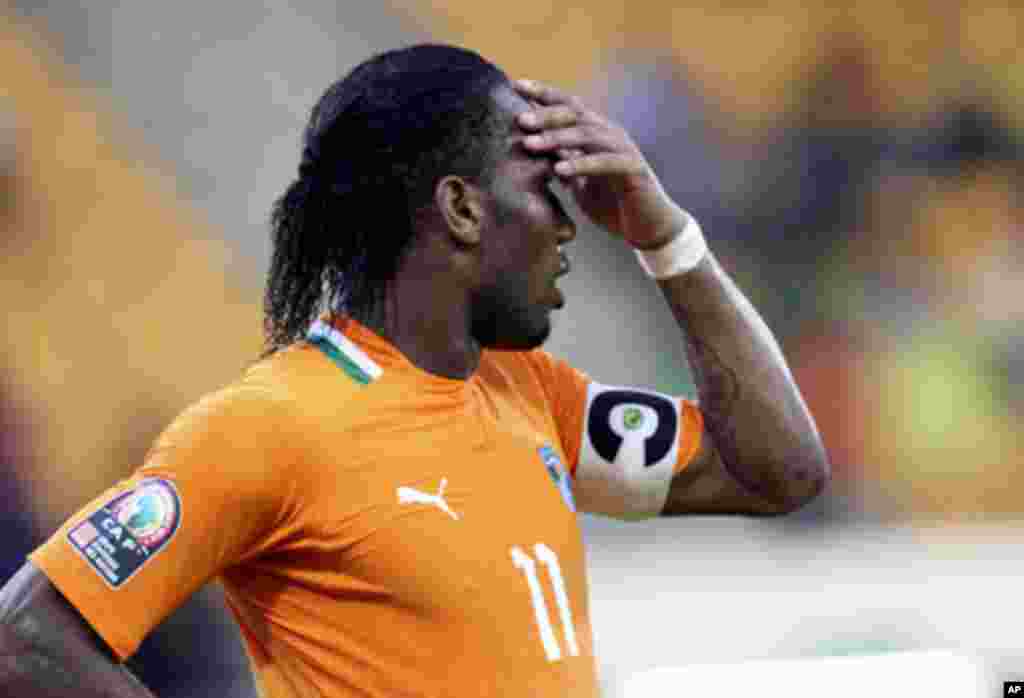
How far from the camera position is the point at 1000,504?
5.10 meters

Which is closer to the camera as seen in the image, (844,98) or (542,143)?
(542,143)

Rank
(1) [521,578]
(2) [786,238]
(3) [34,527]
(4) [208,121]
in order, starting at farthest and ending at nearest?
(2) [786,238], (4) [208,121], (3) [34,527], (1) [521,578]

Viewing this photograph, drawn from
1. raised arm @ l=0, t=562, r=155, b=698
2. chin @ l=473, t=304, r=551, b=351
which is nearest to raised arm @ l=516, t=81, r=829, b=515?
chin @ l=473, t=304, r=551, b=351

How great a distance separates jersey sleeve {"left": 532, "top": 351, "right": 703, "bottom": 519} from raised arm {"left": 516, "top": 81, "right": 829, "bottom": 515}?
0.03 metres

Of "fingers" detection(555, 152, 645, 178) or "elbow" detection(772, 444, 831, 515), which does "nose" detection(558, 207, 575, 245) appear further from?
"elbow" detection(772, 444, 831, 515)

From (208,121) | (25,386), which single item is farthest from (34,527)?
(208,121)

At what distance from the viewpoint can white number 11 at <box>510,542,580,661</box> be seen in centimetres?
192

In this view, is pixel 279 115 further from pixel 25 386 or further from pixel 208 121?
pixel 25 386

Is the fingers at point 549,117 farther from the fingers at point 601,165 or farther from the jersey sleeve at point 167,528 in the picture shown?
the jersey sleeve at point 167,528

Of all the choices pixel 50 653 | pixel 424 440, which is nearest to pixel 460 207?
pixel 424 440

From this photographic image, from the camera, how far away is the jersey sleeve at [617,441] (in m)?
2.21

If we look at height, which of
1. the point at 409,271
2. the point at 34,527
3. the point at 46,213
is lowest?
the point at 34,527

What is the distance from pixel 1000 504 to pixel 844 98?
4.46 ft

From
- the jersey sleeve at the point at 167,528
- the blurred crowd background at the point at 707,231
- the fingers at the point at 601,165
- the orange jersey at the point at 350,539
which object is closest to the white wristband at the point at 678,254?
the fingers at the point at 601,165
